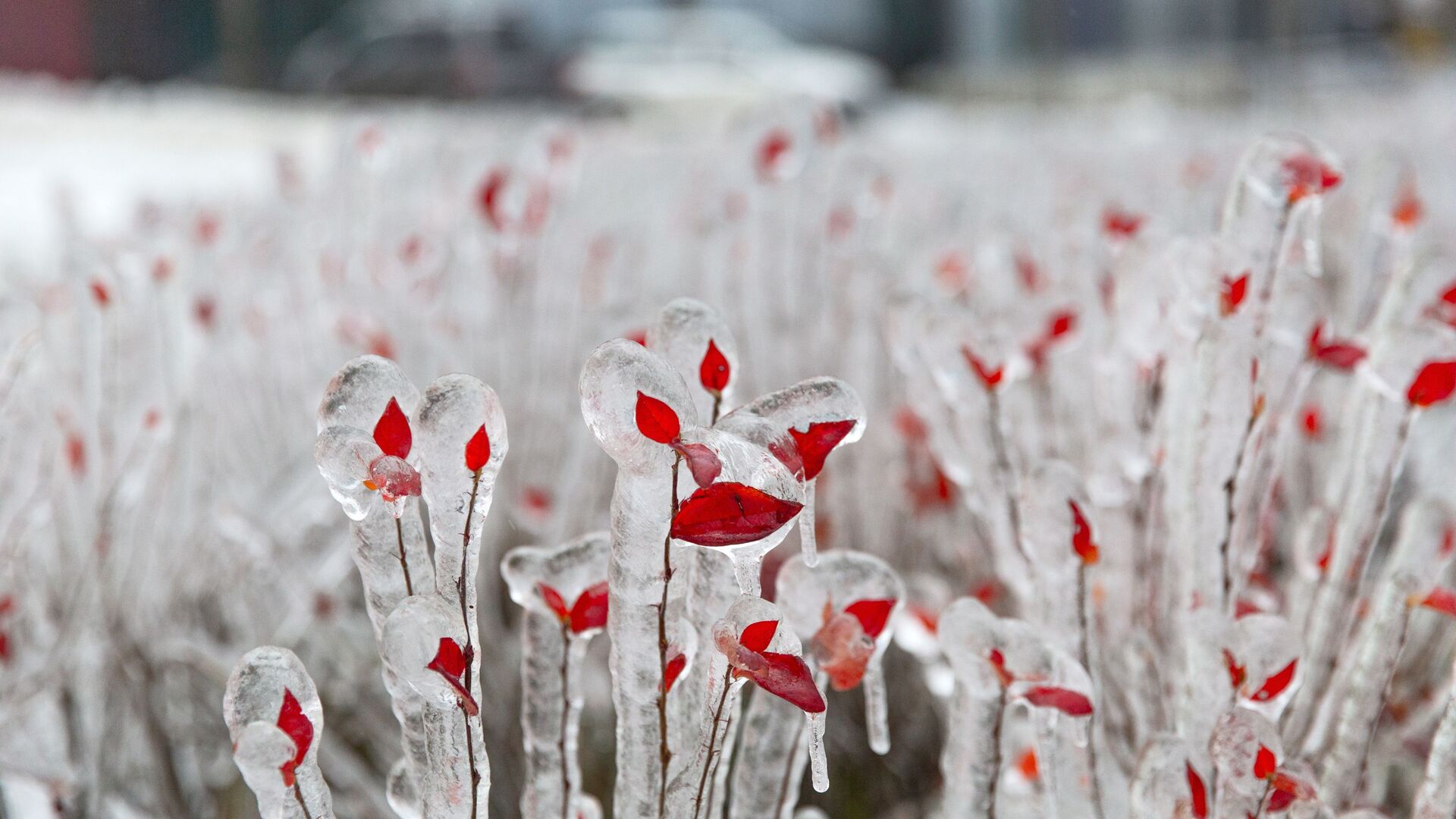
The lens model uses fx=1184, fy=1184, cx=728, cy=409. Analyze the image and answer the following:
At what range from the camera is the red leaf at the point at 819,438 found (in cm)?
53

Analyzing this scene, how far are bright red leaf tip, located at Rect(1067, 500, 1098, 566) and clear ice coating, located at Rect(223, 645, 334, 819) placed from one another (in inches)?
16.3

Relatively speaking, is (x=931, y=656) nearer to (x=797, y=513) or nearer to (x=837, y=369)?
(x=797, y=513)

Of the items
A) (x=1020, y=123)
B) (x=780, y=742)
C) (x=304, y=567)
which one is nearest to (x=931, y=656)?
(x=780, y=742)

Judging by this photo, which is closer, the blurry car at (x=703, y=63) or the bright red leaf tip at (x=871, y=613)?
the bright red leaf tip at (x=871, y=613)

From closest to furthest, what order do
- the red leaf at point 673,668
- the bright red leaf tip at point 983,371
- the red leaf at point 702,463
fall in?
1. the red leaf at point 702,463
2. the red leaf at point 673,668
3. the bright red leaf tip at point 983,371

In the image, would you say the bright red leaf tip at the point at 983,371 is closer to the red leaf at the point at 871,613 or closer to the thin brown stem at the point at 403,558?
the red leaf at the point at 871,613

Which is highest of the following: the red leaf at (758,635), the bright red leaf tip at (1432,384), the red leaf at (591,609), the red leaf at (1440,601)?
the bright red leaf tip at (1432,384)

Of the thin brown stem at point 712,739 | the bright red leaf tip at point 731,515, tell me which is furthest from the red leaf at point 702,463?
the thin brown stem at point 712,739

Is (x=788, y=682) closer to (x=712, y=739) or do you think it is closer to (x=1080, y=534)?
(x=712, y=739)

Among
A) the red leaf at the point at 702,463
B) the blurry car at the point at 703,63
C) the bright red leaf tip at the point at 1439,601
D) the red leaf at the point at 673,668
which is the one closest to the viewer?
the red leaf at the point at 702,463

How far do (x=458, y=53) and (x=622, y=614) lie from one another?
592cm

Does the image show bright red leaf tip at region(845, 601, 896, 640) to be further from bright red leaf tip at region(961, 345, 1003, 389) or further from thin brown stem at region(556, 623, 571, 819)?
bright red leaf tip at region(961, 345, 1003, 389)

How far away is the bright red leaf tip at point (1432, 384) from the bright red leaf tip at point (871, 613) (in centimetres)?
37

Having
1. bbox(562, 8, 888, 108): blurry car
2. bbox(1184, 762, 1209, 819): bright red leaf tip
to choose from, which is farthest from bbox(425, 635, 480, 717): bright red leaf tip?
bbox(562, 8, 888, 108): blurry car
